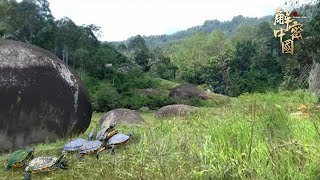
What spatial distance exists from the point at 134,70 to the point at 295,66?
2115cm

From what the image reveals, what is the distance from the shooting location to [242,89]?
35.8 metres

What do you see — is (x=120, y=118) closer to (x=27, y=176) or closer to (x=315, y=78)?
(x=27, y=176)

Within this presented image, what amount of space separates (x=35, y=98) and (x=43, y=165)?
305cm

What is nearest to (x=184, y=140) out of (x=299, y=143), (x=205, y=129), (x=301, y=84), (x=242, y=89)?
(x=205, y=129)

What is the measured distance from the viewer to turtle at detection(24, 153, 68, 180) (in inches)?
227

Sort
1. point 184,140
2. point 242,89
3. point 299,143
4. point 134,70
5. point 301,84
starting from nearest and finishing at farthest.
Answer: point 299,143 < point 184,140 < point 301,84 < point 242,89 < point 134,70

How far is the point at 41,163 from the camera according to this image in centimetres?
588

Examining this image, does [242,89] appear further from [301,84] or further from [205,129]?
[205,129]

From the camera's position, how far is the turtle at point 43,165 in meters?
5.76

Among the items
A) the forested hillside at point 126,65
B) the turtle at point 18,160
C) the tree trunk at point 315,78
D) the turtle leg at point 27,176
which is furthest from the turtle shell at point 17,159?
the forested hillside at point 126,65

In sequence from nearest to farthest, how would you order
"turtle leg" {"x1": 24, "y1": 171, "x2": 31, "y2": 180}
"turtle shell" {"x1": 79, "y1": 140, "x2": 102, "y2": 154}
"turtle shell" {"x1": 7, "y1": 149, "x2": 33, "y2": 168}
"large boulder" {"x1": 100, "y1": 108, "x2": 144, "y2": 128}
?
1. "turtle leg" {"x1": 24, "y1": 171, "x2": 31, "y2": 180}
2. "turtle shell" {"x1": 7, "y1": 149, "x2": 33, "y2": 168}
3. "turtle shell" {"x1": 79, "y1": 140, "x2": 102, "y2": 154}
4. "large boulder" {"x1": 100, "y1": 108, "x2": 144, "y2": 128}

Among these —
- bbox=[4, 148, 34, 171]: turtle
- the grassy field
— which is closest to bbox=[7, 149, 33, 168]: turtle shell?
bbox=[4, 148, 34, 171]: turtle

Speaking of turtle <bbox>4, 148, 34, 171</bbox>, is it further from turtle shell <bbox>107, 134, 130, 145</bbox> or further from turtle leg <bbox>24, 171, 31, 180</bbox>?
turtle shell <bbox>107, 134, 130, 145</bbox>

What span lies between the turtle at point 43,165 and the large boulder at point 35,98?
2754 millimetres
